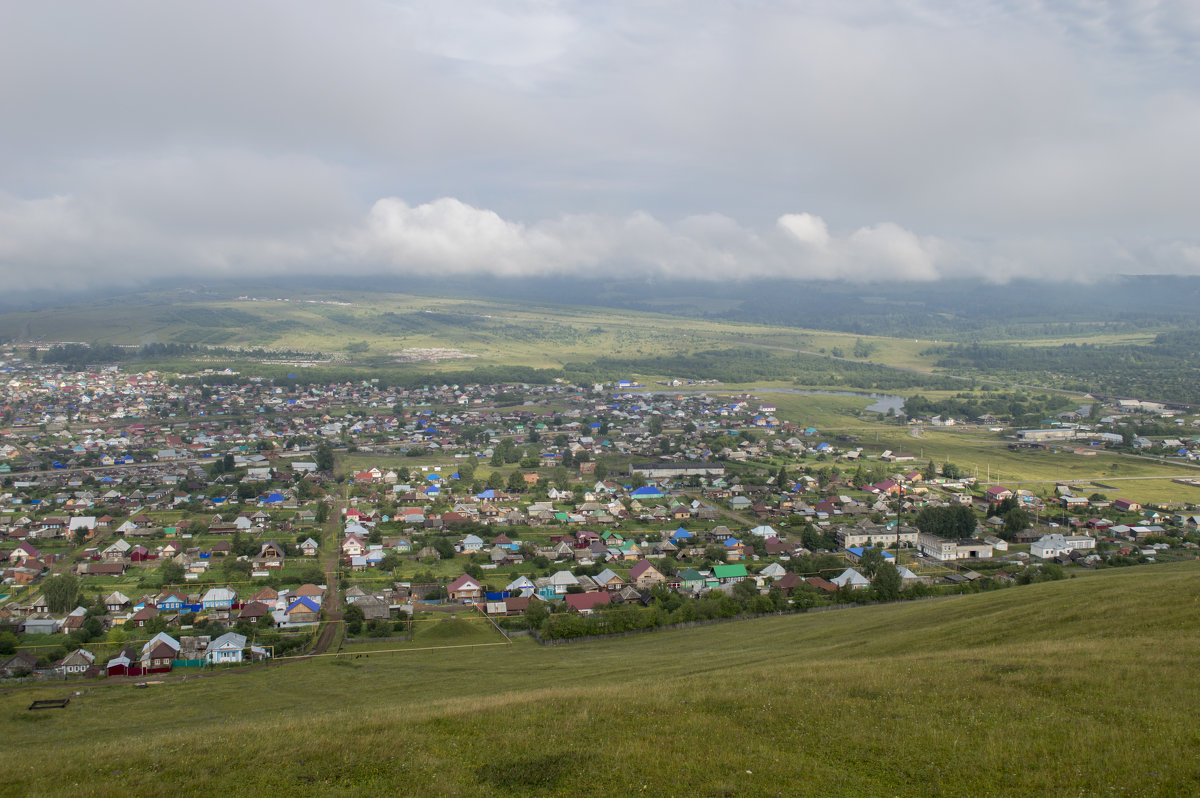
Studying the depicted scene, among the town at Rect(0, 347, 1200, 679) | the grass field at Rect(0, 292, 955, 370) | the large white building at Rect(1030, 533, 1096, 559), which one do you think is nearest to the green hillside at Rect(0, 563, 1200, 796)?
the town at Rect(0, 347, 1200, 679)

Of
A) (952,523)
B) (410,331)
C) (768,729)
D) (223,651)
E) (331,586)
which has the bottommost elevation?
(331,586)

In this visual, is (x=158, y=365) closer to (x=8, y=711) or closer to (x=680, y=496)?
(x=680, y=496)

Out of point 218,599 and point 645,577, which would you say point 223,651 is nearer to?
point 218,599

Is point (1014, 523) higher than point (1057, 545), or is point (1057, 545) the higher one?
point (1014, 523)

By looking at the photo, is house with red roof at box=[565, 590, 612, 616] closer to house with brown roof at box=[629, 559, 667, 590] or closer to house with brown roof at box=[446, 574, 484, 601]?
house with brown roof at box=[629, 559, 667, 590]

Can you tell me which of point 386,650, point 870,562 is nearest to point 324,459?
point 386,650

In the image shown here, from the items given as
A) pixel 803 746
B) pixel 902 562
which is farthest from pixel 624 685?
pixel 902 562
